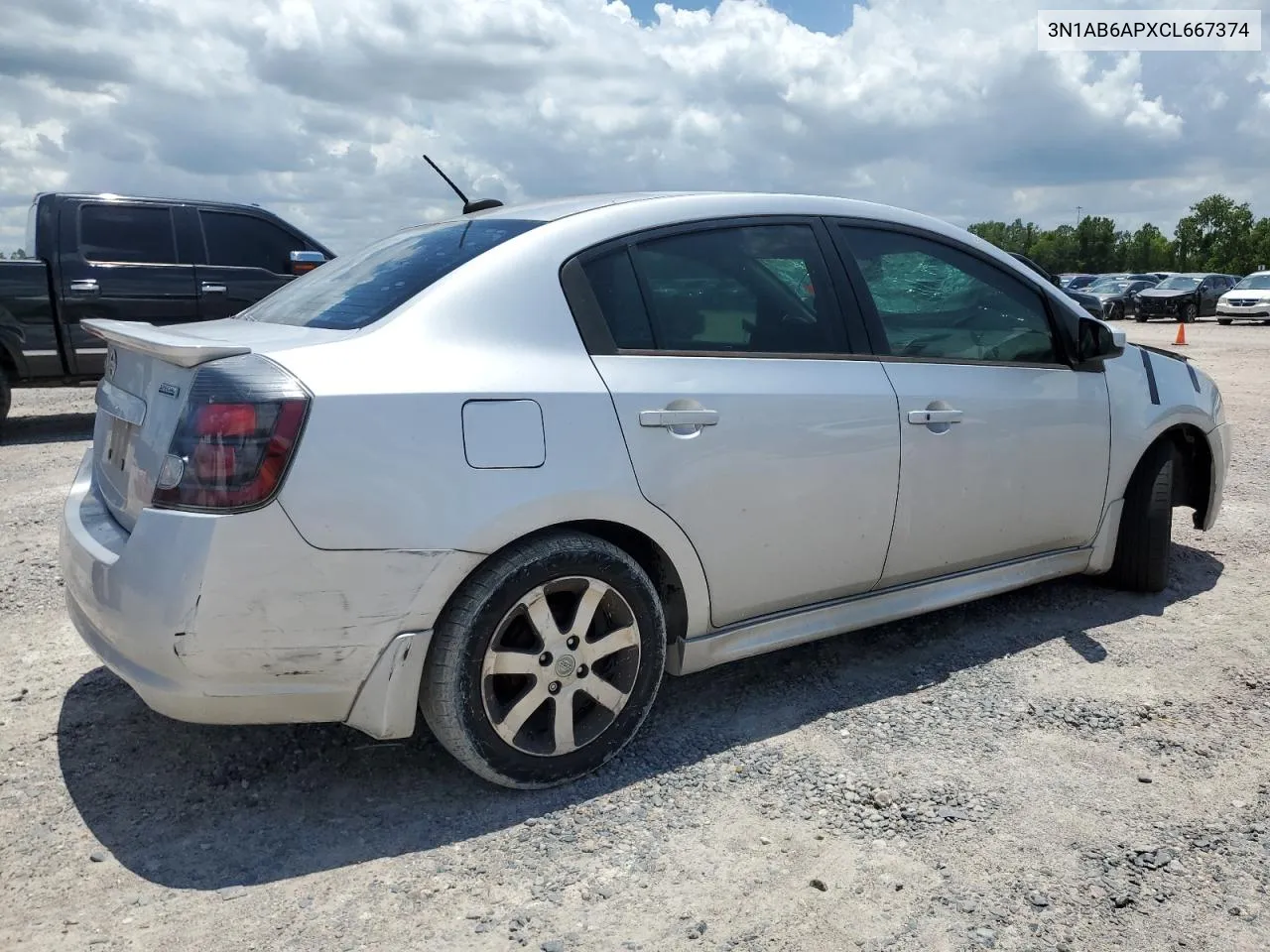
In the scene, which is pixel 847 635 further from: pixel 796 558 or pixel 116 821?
pixel 116 821

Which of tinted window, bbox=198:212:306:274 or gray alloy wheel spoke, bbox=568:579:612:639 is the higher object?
tinted window, bbox=198:212:306:274

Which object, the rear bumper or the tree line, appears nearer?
the rear bumper

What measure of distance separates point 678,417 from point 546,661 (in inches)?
30.3

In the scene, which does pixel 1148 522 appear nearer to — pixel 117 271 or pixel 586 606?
pixel 586 606

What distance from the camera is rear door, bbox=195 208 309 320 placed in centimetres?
941

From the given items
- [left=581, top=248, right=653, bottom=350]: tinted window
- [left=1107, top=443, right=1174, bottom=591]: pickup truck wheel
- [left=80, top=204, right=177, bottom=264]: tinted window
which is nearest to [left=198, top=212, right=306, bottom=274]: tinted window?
[left=80, top=204, right=177, bottom=264]: tinted window

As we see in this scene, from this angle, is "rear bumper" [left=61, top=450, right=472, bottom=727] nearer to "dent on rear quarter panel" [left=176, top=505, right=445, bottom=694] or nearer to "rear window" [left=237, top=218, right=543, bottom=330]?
"dent on rear quarter panel" [left=176, top=505, right=445, bottom=694]

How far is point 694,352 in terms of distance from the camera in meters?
3.17

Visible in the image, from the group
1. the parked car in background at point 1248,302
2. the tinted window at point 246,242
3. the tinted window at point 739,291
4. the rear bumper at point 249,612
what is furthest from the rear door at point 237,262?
the parked car in background at point 1248,302

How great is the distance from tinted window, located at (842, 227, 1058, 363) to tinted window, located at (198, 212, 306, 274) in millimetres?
7290

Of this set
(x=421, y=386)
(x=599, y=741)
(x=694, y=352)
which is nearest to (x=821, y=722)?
(x=599, y=741)

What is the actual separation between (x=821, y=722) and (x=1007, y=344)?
1.62m

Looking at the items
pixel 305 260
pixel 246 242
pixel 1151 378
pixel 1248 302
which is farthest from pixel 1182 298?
pixel 1151 378

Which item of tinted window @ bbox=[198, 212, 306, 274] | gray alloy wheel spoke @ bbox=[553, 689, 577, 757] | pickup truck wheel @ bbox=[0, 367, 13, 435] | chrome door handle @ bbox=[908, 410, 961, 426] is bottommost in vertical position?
gray alloy wheel spoke @ bbox=[553, 689, 577, 757]
